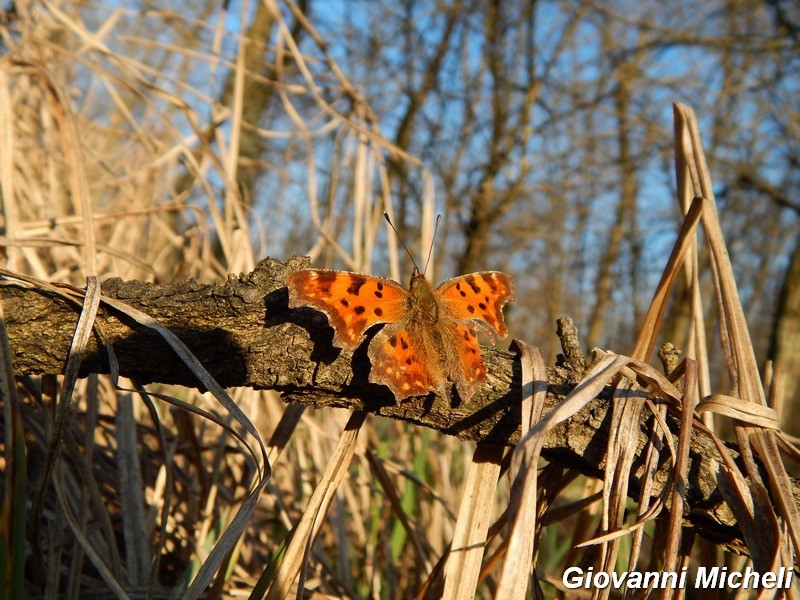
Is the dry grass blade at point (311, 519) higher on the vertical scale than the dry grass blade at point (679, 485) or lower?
lower

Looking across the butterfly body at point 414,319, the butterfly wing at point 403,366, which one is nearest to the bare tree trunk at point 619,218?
the butterfly body at point 414,319

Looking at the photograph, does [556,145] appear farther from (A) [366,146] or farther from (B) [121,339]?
(B) [121,339]

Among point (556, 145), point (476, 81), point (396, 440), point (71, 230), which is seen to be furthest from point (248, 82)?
point (396, 440)

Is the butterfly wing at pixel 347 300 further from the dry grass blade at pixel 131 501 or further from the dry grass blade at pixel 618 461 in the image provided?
the dry grass blade at pixel 131 501

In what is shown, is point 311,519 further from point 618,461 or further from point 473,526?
point 618,461

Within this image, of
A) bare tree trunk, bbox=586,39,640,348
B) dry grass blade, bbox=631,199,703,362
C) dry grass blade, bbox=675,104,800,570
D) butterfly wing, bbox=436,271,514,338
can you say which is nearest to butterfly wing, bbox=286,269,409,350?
butterfly wing, bbox=436,271,514,338
